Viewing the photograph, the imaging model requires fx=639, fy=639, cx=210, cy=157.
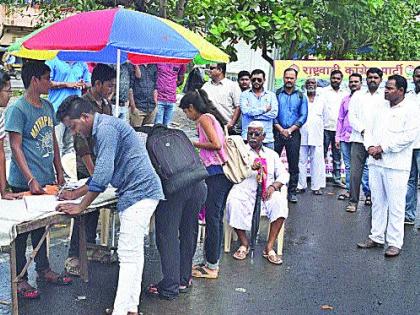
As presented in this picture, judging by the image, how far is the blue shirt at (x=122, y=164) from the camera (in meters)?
4.15

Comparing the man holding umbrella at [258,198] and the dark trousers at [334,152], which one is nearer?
the man holding umbrella at [258,198]

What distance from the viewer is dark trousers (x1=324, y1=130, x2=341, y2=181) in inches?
391

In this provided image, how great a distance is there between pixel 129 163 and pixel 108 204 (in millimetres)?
531

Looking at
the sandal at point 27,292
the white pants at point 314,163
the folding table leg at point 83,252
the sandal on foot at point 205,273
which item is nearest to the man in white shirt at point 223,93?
the white pants at point 314,163

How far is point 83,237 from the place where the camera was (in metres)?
4.99

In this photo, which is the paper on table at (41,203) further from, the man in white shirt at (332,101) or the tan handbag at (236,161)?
the man in white shirt at (332,101)

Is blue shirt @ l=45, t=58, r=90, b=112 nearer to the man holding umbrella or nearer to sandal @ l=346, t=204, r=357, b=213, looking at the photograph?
the man holding umbrella

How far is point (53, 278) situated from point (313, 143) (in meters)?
5.17

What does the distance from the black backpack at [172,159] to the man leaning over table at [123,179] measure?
313 millimetres

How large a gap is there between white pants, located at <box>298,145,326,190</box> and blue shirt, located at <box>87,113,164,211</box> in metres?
5.45

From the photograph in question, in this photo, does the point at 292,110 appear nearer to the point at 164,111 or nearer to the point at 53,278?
the point at 164,111

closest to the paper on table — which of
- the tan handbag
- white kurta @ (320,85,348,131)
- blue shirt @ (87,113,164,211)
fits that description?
blue shirt @ (87,113,164,211)

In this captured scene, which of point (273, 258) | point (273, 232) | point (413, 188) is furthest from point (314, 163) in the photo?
point (273, 258)

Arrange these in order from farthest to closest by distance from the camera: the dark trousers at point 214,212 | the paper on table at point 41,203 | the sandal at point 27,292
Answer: the dark trousers at point 214,212 < the sandal at point 27,292 < the paper on table at point 41,203
